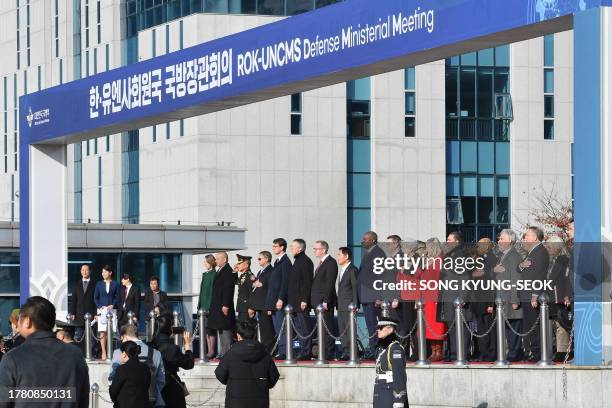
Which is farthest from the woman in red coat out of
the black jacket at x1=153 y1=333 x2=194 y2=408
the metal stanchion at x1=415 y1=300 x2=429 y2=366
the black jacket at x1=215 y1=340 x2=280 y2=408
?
the black jacket at x1=215 y1=340 x2=280 y2=408

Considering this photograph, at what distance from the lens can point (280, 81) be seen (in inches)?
867

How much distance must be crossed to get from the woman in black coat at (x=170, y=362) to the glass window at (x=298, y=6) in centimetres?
4126

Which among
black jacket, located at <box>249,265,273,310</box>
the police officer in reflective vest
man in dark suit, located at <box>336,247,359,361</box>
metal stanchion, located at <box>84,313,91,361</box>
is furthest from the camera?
metal stanchion, located at <box>84,313,91,361</box>

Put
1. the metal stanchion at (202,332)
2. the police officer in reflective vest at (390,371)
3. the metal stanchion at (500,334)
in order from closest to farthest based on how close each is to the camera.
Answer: the police officer in reflective vest at (390,371), the metal stanchion at (500,334), the metal stanchion at (202,332)

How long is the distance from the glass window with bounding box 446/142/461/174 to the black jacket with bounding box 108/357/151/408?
4411 centimetres

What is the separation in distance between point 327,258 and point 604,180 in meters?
6.10

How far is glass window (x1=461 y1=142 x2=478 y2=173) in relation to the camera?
194 feet

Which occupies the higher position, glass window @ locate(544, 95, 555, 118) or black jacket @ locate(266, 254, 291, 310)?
glass window @ locate(544, 95, 555, 118)

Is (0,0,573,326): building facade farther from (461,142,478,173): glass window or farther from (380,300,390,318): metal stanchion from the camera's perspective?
(380,300,390,318): metal stanchion

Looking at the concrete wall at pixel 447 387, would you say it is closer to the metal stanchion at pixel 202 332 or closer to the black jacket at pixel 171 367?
the metal stanchion at pixel 202 332

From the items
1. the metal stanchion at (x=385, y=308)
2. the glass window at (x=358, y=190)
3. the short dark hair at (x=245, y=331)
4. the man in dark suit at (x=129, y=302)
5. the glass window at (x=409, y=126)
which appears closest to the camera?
the short dark hair at (x=245, y=331)

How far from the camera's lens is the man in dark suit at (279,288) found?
75.5ft

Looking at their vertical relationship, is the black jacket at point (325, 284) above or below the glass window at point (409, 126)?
below

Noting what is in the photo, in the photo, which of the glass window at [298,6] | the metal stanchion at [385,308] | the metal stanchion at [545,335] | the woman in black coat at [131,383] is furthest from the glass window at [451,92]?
the woman in black coat at [131,383]
